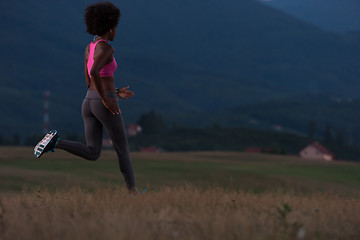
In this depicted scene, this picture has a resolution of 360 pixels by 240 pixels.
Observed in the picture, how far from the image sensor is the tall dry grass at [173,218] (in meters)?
5.72

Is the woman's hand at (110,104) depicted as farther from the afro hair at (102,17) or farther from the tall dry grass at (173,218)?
the tall dry grass at (173,218)

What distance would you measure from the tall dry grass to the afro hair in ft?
7.86

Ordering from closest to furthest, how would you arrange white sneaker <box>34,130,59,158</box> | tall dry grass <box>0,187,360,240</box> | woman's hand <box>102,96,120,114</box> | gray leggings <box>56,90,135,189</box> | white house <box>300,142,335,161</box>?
tall dry grass <box>0,187,360,240</box> → woman's hand <box>102,96,120,114</box> → white sneaker <box>34,130,59,158</box> → gray leggings <box>56,90,135,189</box> → white house <box>300,142,335,161</box>

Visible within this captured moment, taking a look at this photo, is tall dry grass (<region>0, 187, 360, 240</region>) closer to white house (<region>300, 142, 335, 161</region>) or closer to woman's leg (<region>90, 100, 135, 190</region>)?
woman's leg (<region>90, 100, 135, 190</region>)

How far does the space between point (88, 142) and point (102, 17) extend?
71.9 inches

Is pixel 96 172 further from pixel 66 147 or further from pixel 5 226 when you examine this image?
pixel 5 226

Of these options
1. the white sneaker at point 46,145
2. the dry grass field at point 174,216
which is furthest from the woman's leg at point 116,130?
the white sneaker at point 46,145

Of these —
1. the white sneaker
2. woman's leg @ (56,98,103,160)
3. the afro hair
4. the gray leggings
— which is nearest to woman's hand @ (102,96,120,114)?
the gray leggings

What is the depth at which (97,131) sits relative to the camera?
8.95 meters

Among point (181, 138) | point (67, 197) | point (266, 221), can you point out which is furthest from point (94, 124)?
point (181, 138)

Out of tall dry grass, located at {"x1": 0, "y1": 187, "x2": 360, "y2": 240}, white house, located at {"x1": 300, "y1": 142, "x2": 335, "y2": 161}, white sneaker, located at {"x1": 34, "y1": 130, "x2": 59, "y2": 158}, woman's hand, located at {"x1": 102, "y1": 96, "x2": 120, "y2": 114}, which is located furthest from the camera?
white house, located at {"x1": 300, "y1": 142, "x2": 335, "y2": 161}

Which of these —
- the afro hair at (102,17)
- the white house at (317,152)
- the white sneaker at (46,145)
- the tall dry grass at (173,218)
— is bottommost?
the tall dry grass at (173,218)

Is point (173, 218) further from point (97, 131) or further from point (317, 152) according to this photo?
point (317, 152)

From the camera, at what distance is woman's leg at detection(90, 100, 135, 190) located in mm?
8672
